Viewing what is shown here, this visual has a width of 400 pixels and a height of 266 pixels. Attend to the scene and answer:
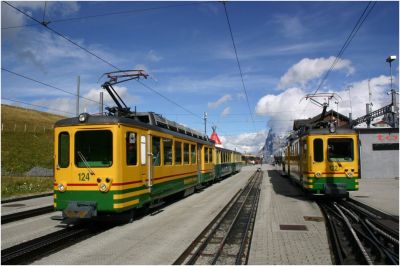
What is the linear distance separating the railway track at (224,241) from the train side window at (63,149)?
13.2 ft

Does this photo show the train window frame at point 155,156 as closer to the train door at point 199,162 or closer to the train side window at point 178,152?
the train side window at point 178,152

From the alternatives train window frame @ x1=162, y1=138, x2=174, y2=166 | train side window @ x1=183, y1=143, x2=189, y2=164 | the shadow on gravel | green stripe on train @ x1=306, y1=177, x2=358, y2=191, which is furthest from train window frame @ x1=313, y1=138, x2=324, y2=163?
train window frame @ x1=162, y1=138, x2=174, y2=166

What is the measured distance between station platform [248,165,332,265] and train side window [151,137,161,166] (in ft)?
11.5

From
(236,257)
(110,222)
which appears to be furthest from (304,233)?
(110,222)

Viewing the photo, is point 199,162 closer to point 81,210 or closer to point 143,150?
point 143,150

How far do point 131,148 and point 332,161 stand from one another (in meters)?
8.45

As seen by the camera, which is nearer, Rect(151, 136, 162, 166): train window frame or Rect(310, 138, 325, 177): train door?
Rect(151, 136, 162, 166): train window frame

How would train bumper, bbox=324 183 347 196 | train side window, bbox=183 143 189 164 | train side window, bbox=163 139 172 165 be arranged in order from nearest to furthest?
train side window, bbox=163 139 172 165 → train bumper, bbox=324 183 347 196 → train side window, bbox=183 143 189 164

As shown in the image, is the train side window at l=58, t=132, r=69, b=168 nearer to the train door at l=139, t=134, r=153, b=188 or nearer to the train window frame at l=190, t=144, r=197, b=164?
the train door at l=139, t=134, r=153, b=188

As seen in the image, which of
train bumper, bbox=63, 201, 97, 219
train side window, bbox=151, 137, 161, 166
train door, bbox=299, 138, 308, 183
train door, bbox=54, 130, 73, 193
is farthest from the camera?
train door, bbox=299, 138, 308, 183

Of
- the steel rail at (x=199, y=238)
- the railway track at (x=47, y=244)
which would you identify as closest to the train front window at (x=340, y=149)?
the steel rail at (x=199, y=238)

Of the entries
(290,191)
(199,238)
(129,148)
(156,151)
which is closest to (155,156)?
(156,151)

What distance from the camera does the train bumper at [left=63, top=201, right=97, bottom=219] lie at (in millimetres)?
9719

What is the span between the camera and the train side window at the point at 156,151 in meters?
12.3
